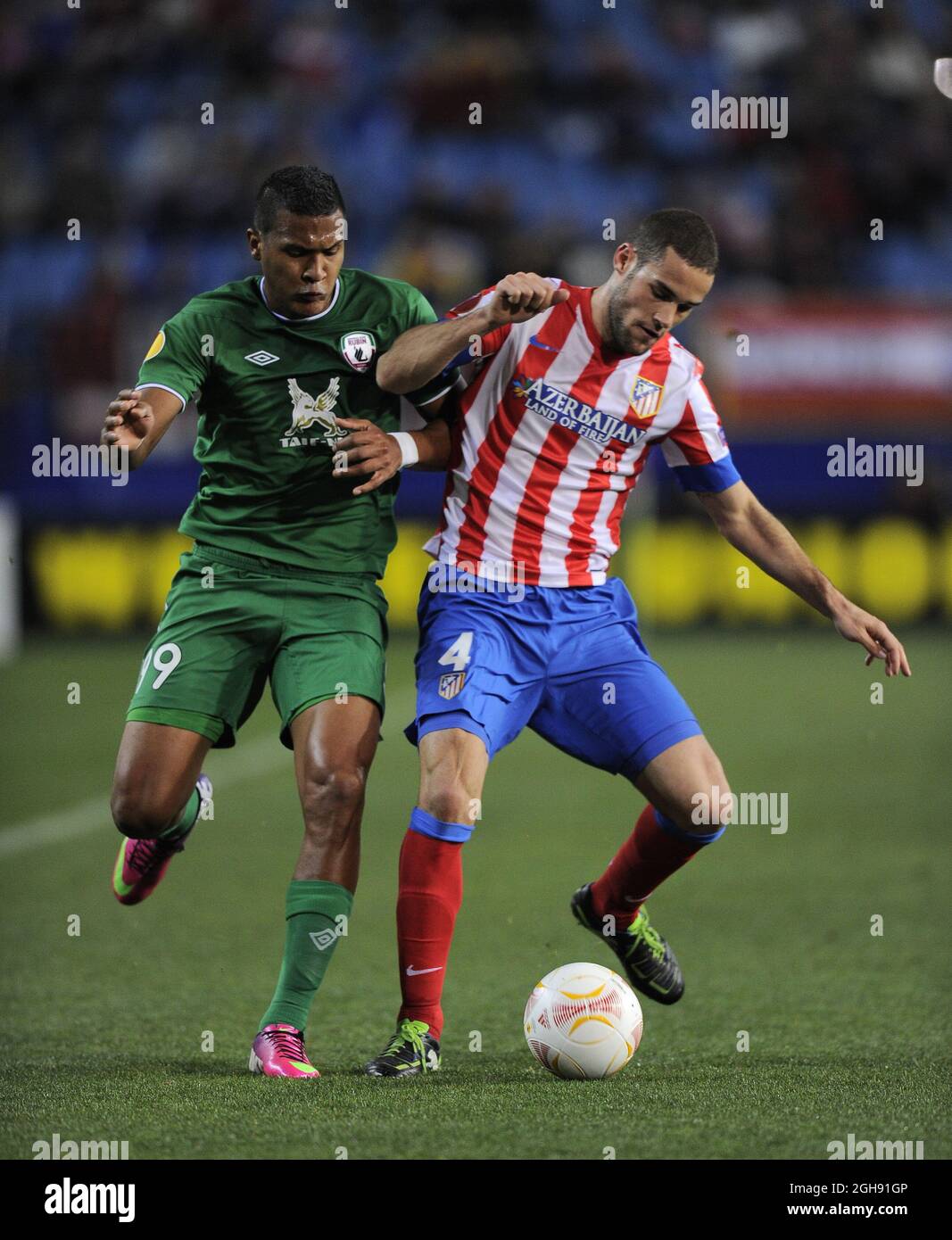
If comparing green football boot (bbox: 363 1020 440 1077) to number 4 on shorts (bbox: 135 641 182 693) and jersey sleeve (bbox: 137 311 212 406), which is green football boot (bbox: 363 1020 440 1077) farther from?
jersey sleeve (bbox: 137 311 212 406)

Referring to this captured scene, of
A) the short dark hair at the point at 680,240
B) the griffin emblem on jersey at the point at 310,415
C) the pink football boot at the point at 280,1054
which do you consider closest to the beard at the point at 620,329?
the short dark hair at the point at 680,240

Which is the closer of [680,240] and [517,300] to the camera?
[517,300]

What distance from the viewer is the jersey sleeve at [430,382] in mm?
4602

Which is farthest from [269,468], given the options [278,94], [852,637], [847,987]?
[278,94]

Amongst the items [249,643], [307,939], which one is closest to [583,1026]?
[307,939]

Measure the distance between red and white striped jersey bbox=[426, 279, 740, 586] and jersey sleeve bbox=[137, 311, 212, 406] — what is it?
71cm

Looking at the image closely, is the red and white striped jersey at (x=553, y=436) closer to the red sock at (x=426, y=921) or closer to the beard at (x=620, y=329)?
the beard at (x=620, y=329)

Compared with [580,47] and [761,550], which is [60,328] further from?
[761,550]

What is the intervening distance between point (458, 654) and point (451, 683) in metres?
0.09

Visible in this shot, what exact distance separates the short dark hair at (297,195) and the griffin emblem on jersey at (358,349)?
353 mm

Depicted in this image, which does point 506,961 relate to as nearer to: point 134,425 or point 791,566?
point 791,566

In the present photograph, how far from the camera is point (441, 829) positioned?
423cm

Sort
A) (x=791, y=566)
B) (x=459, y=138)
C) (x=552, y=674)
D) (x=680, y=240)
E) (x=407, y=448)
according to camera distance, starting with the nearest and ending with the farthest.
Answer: (x=680, y=240), (x=407, y=448), (x=552, y=674), (x=791, y=566), (x=459, y=138)

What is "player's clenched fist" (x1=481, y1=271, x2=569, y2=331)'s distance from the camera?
412cm
